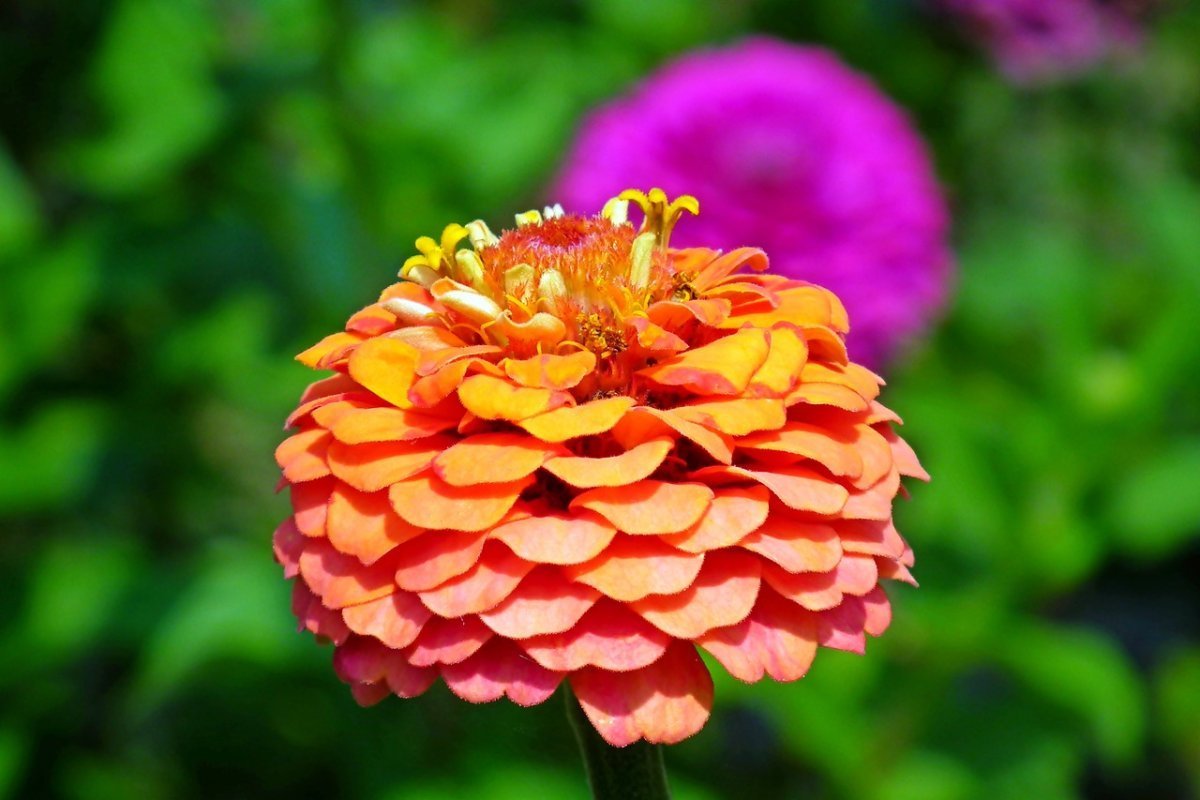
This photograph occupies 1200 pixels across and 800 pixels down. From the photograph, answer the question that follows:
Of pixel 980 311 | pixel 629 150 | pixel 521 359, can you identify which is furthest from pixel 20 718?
pixel 980 311

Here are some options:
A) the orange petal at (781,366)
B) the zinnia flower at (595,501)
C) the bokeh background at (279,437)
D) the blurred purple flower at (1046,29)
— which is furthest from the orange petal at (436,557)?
the blurred purple flower at (1046,29)

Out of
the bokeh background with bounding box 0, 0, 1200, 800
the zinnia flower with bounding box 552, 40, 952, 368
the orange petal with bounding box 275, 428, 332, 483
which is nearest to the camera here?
the orange petal with bounding box 275, 428, 332, 483

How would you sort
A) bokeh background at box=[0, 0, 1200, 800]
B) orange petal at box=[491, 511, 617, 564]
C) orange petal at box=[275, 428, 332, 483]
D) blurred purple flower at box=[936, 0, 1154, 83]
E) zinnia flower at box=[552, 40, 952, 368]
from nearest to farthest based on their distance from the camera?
1. orange petal at box=[491, 511, 617, 564]
2. orange petal at box=[275, 428, 332, 483]
3. bokeh background at box=[0, 0, 1200, 800]
4. zinnia flower at box=[552, 40, 952, 368]
5. blurred purple flower at box=[936, 0, 1154, 83]

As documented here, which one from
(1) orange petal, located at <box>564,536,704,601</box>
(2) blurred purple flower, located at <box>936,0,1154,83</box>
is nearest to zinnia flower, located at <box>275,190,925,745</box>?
(1) orange petal, located at <box>564,536,704,601</box>

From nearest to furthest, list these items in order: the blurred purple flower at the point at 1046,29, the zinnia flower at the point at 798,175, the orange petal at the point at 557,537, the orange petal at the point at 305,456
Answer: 1. the orange petal at the point at 557,537
2. the orange petal at the point at 305,456
3. the zinnia flower at the point at 798,175
4. the blurred purple flower at the point at 1046,29

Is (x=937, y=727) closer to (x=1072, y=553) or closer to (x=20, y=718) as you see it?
(x=1072, y=553)

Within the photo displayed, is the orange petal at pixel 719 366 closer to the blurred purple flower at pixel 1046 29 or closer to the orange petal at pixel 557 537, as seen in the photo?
the orange petal at pixel 557 537

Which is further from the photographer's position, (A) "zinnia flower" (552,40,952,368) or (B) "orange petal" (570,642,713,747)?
(A) "zinnia flower" (552,40,952,368)

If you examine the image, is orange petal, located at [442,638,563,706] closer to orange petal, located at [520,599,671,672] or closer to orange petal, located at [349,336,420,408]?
orange petal, located at [520,599,671,672]

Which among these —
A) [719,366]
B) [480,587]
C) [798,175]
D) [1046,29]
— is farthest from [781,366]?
[1046,29]
